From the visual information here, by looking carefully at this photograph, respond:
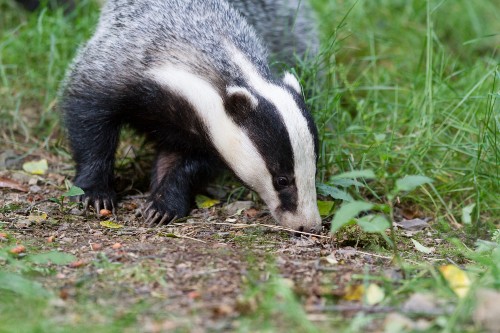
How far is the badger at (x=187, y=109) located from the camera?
12.1ft

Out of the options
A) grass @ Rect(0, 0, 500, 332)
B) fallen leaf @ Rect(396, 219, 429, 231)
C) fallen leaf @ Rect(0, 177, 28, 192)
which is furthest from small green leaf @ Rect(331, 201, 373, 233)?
fallen leaf @ Rect(0, 177, 28, 192)

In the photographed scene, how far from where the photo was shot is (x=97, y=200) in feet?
14.0

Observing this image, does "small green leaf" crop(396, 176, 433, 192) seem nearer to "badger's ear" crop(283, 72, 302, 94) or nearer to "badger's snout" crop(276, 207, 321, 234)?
"badger's snout" crop(276, 207, 321, 234)

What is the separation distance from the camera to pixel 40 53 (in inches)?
221

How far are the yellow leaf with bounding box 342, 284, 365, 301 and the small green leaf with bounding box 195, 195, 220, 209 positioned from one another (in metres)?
1.75

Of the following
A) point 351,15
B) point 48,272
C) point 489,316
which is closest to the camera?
point 489,316

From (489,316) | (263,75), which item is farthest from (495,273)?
(263,75)

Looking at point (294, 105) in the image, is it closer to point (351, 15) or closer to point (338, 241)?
point (338, 241)

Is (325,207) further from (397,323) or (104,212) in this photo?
(397,323)

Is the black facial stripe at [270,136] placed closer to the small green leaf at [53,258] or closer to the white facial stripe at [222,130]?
the white facial stripe at [222,130]

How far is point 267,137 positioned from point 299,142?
0.52 feet

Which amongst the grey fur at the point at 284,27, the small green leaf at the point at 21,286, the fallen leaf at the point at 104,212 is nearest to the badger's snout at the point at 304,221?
the fallen leaf at the point at 104,212

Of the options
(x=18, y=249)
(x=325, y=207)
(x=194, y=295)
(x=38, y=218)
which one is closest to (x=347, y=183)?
(x=325, y=207)

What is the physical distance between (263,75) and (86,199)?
1.23 m
